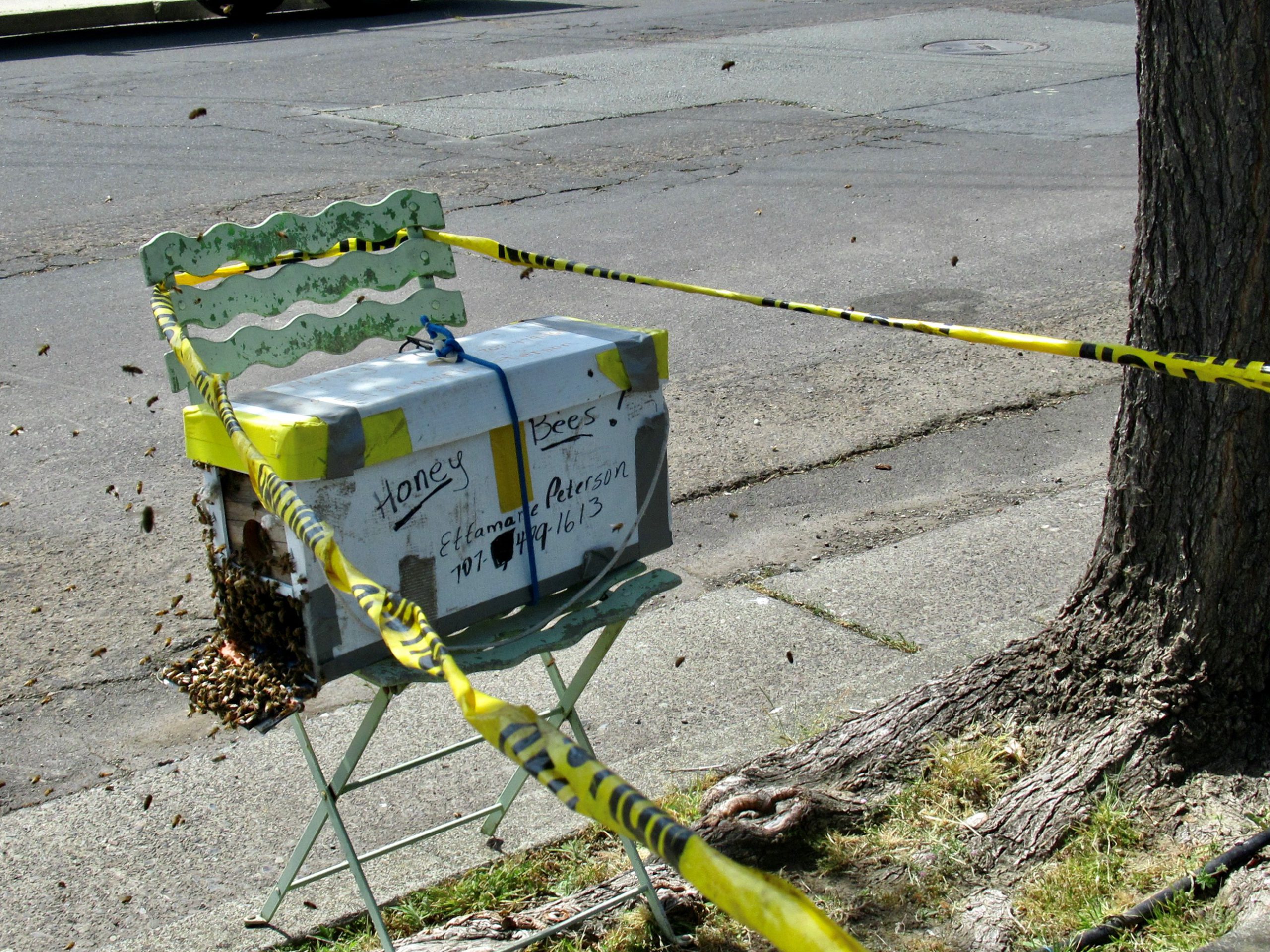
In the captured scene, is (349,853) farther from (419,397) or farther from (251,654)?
(419,397)

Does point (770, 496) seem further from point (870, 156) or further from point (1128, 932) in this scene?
point (870, 156)

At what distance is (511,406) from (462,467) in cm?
15

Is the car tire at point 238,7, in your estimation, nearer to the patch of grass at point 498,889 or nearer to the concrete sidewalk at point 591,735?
the concrete sidewalk at point 591,735

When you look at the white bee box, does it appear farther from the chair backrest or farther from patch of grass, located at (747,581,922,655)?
patch of grass, located at (747,581,922,655)

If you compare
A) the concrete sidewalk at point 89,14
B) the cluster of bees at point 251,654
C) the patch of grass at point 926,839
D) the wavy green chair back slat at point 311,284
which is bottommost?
the patch of grass at point 926,839

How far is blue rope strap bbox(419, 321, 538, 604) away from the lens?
253 centimetres

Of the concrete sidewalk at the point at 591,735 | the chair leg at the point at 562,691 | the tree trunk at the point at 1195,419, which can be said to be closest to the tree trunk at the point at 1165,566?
the tree trunk at the point at 1195,419

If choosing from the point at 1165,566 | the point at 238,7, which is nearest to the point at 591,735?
the point at 1165,566

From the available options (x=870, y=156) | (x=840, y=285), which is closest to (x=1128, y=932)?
(x=840, y=285)

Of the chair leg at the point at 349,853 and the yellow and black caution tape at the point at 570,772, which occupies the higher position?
the yellow and black caution tape at the point at 570,772

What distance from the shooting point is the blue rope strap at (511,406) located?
2525mm

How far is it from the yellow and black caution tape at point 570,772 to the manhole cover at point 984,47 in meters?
14.0

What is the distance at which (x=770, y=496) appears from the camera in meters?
5.33

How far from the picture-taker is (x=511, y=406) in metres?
2.52
